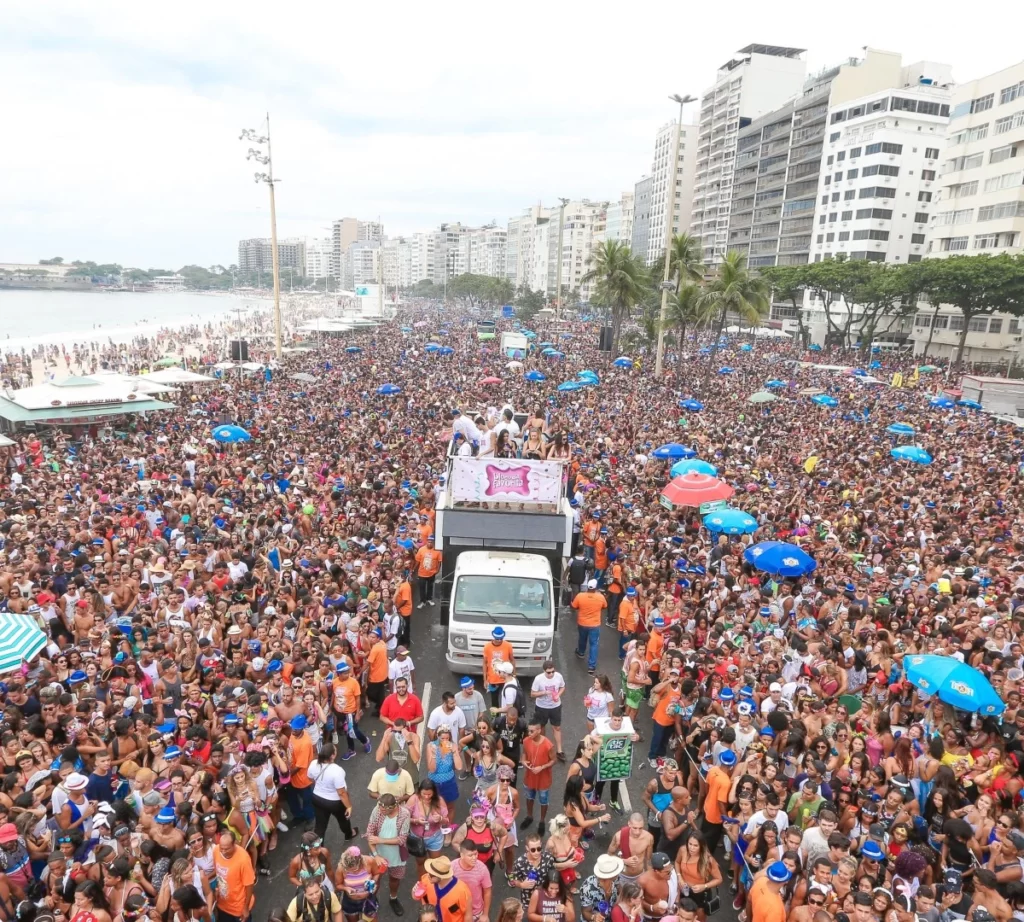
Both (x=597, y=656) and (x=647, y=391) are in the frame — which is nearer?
(x=597, y=656)

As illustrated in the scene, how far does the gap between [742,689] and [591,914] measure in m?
3.77

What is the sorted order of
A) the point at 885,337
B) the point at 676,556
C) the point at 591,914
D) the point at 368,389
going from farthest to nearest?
1. the point at 885,337
2. the point at 368,389
3. the point at 676,556
4. the point at 591,914

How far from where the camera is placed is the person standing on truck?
8695mm

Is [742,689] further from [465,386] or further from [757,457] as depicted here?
[465,386]

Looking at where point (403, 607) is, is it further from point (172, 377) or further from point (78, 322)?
point (78, 322)

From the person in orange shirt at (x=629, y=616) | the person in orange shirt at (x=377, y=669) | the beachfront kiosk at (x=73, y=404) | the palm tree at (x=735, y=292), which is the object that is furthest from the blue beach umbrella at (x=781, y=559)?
the palm tree at (x=735, y=292)

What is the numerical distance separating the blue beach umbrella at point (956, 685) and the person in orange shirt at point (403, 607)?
6497 millimetres

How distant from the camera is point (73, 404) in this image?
23328 mm

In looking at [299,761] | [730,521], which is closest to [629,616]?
[730,521]

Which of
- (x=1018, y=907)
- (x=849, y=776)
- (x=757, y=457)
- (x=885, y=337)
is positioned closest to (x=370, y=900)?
(x=849, y=776)

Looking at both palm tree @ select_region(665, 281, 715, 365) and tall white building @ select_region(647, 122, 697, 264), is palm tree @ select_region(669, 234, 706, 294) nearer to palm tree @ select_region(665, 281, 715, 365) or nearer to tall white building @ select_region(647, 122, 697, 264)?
palm tree @ select_region(665, 281, 715, 365)

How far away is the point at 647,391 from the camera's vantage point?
1355 inches

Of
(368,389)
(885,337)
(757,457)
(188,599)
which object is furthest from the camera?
(885,337)

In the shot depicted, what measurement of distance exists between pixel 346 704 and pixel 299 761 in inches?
45.2
